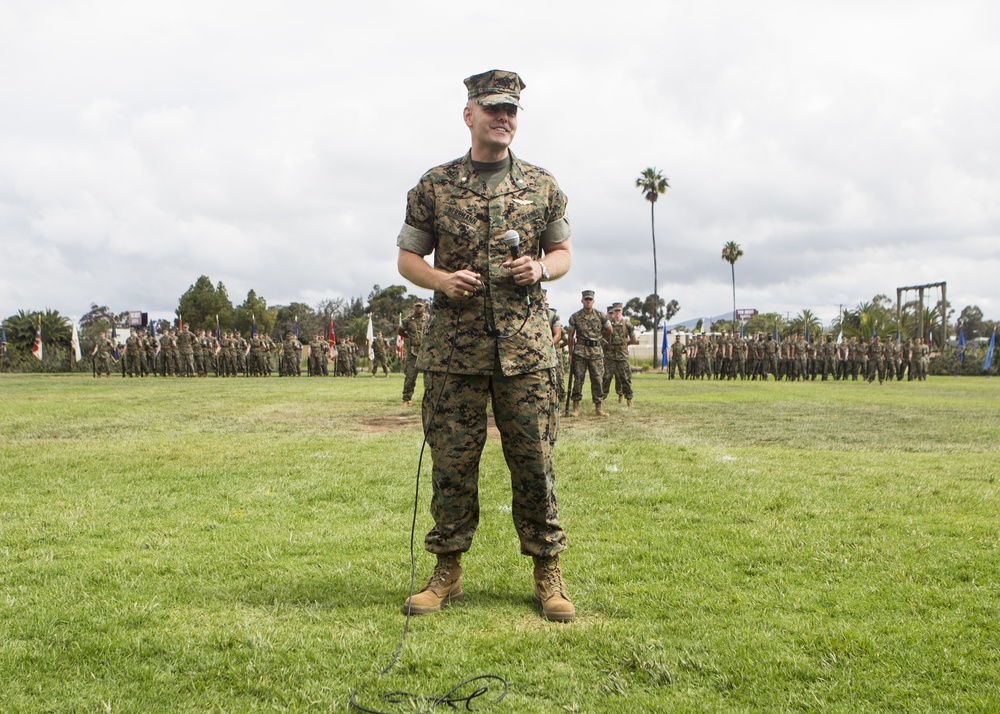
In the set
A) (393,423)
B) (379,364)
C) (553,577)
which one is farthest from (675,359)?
(553,577)

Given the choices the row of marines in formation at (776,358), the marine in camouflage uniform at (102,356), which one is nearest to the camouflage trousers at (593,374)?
the row of marines in formation at (776,358)

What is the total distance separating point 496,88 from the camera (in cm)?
363

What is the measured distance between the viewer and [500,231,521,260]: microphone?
358cm

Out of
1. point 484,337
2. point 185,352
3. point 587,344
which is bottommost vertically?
point 484,337

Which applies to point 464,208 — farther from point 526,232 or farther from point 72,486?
point 72,486

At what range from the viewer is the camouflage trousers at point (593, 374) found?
14.7 m

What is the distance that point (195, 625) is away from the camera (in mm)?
3344

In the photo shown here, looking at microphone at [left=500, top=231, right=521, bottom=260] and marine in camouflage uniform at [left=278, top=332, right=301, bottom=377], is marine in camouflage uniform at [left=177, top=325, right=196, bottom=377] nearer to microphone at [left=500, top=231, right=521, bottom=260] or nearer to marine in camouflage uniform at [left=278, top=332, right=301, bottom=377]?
marine in camouflage uniform at [left=278, top=332, right=301, bottom=377]

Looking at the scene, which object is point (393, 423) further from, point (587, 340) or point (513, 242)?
point (513, 242)

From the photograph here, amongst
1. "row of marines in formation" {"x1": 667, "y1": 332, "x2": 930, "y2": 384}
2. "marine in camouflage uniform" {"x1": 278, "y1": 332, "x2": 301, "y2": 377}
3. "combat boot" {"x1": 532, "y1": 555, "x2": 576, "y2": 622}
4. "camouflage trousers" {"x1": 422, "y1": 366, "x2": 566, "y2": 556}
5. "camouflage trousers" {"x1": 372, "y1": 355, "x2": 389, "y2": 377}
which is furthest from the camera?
"marine in camouflage uniform" {"x1": 278, "y1": 332, "x2": 301, "y2": 377}

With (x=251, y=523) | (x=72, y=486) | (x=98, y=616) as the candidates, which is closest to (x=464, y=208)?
(x=98, y=616)

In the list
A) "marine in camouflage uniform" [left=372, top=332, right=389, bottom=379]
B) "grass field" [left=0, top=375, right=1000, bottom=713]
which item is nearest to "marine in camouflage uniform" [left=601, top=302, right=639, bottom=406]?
"grass field" [left=0, top=375, right=1000, bottom=713]

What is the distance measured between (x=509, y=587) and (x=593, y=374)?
1095cm

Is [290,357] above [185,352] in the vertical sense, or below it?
below
